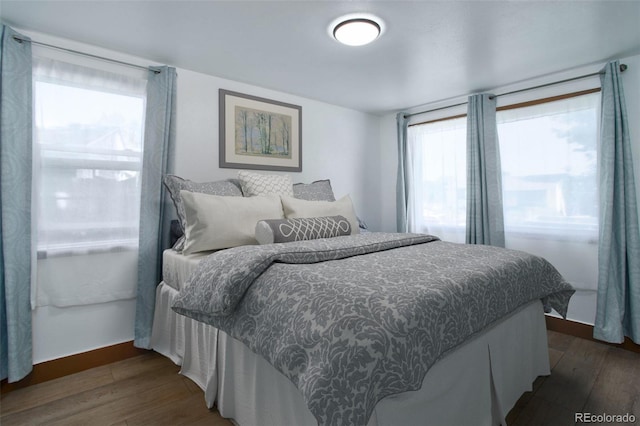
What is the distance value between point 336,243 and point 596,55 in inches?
99.9

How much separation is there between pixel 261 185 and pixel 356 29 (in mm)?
1291

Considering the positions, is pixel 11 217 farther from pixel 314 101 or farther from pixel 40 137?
pixel 314 101

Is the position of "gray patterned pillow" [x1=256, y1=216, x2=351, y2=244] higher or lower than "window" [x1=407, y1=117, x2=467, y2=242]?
Result: lower

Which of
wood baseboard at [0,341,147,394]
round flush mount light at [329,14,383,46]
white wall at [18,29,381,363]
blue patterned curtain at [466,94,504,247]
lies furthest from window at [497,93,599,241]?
wood baseboard at [0,341,147,394]

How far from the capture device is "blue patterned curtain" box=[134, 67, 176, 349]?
2258 millimetres

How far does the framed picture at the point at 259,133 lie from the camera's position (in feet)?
9.04

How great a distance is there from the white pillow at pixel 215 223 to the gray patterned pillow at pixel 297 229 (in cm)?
13

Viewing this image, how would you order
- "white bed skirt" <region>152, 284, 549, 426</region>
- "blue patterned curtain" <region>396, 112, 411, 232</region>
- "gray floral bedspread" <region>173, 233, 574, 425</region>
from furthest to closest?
"blue patterned curtain" <region>396, 112, 411, 232</region>, "white bed skirt" <region>152, 284, 549, 426</region>, "gray floral bedspread" <region>173, 233, 574, 425</region>

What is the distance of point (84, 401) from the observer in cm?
174

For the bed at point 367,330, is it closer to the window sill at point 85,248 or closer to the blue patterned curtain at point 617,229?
the window sill at point 85,248

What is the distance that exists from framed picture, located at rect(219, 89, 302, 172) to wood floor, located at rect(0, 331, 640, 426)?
67.0 inches

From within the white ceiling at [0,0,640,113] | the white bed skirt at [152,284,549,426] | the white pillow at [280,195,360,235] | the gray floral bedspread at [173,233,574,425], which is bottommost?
the white bed skirt at [152,284,549,426]

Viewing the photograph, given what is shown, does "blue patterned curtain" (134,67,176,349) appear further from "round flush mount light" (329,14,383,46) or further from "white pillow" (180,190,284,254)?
"round flush mount light" (329,14,383,46)

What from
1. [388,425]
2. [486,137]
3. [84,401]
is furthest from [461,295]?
[486,137]
